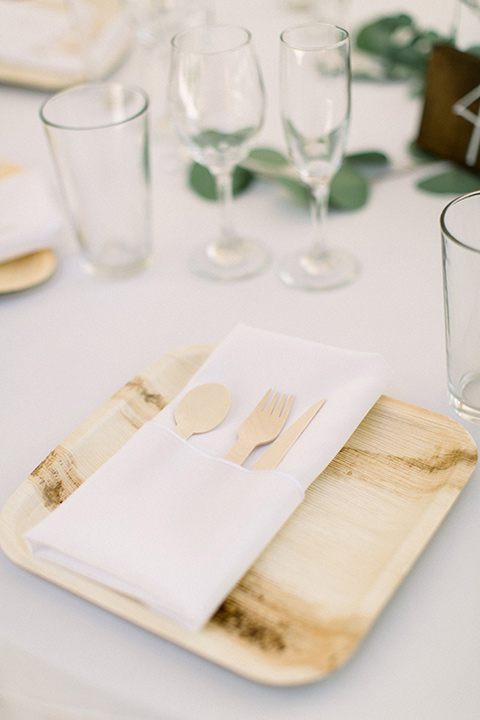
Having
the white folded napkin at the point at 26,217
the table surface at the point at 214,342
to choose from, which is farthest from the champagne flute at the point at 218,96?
the white folded napkin at the point at 26,217

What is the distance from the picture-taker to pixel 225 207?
83 centimetres

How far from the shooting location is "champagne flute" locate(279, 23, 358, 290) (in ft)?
2.15

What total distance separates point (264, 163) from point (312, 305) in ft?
1.05

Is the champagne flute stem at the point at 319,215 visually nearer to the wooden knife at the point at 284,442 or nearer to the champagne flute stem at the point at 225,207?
the champagne flute stem at the point at 225,207

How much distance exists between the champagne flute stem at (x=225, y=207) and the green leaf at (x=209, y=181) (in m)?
0.11

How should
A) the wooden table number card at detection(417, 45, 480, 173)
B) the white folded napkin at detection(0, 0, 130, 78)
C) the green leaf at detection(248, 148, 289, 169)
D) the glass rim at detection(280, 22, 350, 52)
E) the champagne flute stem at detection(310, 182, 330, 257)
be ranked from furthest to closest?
the white folded napkin at detection(0, 0, 130, 78), the green leaf at detection(248, 148, 289, 169), the wooden table number card at detection(417, 45, 480, 173), the champagne flute stem at detection(310, 182, 330, 257), the glass rim at detection(280, 22, 350, 52)

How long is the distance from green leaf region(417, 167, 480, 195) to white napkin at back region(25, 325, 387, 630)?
0.43 meters

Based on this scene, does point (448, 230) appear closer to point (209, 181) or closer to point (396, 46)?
point (209, 181)

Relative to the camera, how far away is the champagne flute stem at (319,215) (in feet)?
2.48

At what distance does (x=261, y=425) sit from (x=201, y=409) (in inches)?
2.1

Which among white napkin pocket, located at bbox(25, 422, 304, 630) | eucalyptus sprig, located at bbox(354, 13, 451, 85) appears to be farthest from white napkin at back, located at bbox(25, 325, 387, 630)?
eucalyptus sprig, located at bbox(354, 13, 451, 85)

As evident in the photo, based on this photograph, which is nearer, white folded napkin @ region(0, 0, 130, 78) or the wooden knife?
the wooden knife

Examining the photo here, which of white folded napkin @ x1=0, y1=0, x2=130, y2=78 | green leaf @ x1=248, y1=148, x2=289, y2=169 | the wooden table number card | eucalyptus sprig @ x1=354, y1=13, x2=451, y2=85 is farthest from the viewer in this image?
white folded napkin @ x1=0, y1=0, x2=130, y2=78

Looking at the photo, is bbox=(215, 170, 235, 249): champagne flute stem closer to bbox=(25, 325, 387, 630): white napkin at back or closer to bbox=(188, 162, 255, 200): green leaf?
bbox=(188, 162, 255, 200): green leaf
